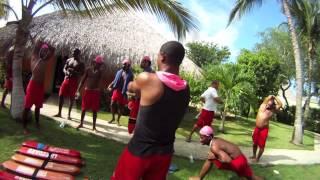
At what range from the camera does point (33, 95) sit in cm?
792

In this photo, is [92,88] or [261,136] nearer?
[261,136]

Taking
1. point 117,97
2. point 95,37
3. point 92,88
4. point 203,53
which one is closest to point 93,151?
point 92,88

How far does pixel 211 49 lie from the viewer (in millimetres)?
45750

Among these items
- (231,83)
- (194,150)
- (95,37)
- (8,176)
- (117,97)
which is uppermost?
(95,37)

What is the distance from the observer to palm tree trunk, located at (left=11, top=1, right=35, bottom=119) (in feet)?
28.0

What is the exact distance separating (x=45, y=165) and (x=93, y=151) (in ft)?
5.99

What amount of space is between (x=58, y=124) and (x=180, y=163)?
315 centimetres

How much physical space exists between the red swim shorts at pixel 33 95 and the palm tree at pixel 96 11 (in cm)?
76

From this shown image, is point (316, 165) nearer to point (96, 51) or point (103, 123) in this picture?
point (103, 123)

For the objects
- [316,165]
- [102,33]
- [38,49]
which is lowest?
[316,165]

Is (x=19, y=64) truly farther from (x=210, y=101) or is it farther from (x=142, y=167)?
(x=142, y=167)

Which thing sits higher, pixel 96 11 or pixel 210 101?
pixel 96 11

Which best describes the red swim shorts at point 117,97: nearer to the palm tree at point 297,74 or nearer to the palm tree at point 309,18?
the palm tree at point 297,74

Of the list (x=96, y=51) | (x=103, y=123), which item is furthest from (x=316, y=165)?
(x=96, y=51)
